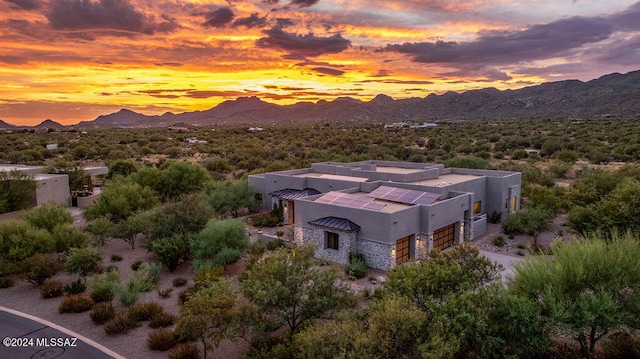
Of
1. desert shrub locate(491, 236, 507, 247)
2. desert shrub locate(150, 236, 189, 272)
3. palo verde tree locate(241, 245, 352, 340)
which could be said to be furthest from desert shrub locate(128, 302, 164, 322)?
desert shrub locate(491, 236, 507, 247)

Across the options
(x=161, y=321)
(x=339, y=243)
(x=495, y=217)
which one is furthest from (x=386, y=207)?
(x=161, y=321)

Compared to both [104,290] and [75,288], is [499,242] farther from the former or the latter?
[75,288]

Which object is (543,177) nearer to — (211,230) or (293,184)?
(293,184)

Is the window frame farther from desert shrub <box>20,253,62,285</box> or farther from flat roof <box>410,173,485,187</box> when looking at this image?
desert shrub <box>20,253,62,285</box>

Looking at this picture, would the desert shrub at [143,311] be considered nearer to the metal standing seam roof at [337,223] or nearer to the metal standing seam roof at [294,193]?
the metal standing seam roof at [337,223]

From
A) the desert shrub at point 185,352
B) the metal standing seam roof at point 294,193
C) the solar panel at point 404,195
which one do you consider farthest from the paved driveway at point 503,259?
the desert shrub at point 185,352

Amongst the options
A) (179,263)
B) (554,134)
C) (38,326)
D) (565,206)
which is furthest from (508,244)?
(554,134)
